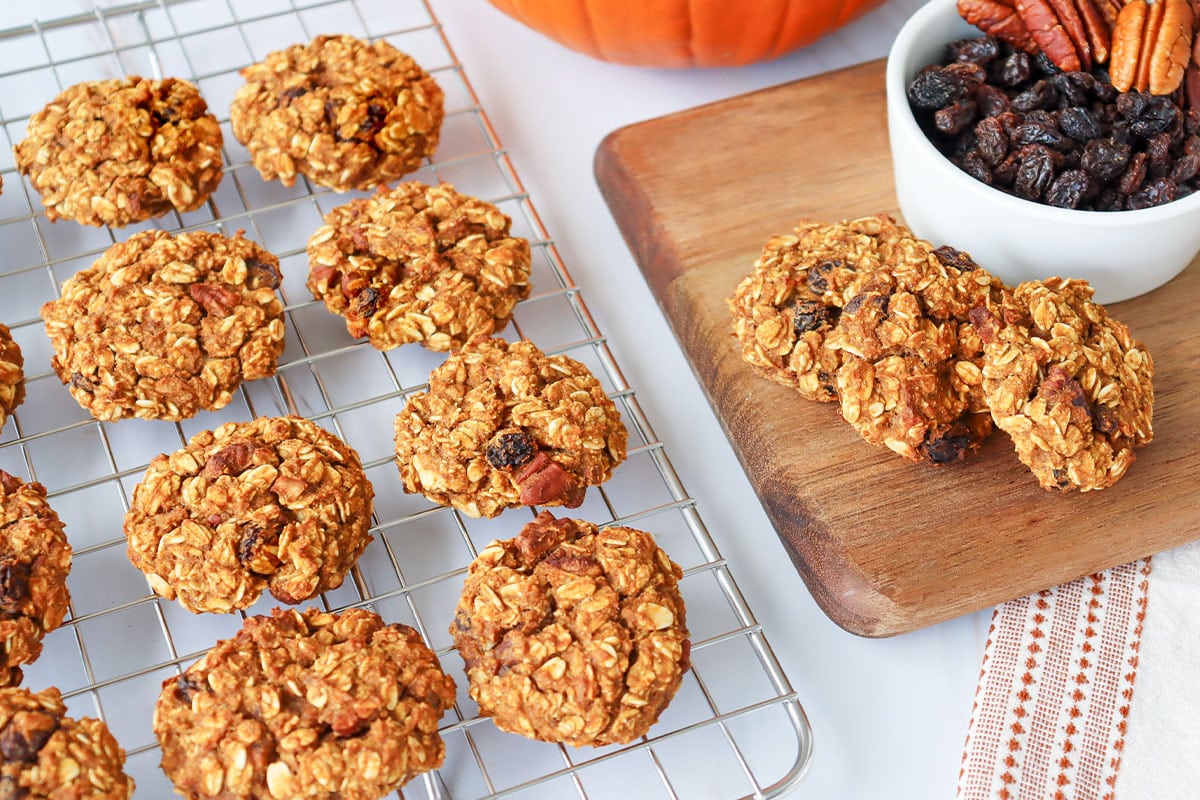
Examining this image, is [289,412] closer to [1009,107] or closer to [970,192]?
[970,192]

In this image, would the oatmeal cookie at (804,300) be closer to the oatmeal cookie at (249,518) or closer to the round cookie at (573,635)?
the round cookie at (573,635)

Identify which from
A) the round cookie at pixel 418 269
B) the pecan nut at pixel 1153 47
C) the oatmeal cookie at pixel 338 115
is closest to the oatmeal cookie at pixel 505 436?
the round cookie at pixel 418 269

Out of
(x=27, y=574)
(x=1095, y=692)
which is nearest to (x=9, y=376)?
(x=27, y=574)

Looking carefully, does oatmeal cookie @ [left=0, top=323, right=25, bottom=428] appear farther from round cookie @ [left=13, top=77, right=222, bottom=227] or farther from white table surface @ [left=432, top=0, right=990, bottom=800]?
white table surface @ [left=432, top=0, right=990, bottom=800]

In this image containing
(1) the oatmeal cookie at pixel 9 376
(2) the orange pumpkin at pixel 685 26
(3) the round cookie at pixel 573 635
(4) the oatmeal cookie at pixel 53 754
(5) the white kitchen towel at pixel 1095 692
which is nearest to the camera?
(4) the oatmeal cookie at pixel 53 754

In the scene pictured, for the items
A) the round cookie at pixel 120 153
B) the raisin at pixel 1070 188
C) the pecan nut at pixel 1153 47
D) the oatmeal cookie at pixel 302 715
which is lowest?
the oatmeal cookie at pixel 302 715


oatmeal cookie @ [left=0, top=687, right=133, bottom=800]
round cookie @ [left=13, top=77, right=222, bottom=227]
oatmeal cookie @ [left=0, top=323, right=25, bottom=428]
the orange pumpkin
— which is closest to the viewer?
oatmeal cookie @ [left=0, top=687, right=133, bottom=800]

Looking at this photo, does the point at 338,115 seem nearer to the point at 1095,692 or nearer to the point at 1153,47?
the point at 1153,47

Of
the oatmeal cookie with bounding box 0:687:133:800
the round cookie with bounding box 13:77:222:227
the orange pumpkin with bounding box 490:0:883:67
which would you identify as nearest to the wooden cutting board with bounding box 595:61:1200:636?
the orange pumpkin with bounding box 490:0:883:67
